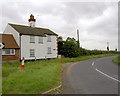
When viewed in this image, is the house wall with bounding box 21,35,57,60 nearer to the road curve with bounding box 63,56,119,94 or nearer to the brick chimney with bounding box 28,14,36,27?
the brick chimney with bounding box 28,14,36,27

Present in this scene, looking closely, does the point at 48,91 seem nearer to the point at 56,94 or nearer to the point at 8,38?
the point at 56,94

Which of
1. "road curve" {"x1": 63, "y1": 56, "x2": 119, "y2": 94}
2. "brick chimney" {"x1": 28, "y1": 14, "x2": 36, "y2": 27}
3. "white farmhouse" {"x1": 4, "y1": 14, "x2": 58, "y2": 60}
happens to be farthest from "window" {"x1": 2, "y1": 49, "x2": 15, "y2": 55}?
"road curve" {"x1": 63, "y1": 56, "x2": 119, "y2": 94}

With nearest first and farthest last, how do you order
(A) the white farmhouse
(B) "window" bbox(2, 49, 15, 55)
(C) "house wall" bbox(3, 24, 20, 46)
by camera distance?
(B) "window" bbox(2, 49, 15, 55) → (A) the white farmhouse → (C) "house wall" bbox(3, 24, 20, 46)

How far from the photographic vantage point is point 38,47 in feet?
88.8

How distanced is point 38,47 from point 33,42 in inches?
63.7

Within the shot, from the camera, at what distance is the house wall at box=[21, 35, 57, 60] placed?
81.2 ft

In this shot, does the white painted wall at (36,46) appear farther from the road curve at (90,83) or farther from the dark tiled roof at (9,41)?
the road curve at (90,83)

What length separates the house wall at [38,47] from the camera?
24739 mm

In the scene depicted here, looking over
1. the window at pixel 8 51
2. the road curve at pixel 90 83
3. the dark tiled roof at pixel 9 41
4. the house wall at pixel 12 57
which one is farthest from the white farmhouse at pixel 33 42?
the road curve at pixel 90 83

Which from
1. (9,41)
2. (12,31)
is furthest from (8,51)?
(12,31)

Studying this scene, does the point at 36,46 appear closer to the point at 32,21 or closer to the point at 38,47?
the point at 38,47

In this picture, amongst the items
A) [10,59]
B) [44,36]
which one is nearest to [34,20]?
[44,36]

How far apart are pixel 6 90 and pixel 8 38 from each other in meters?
20.6

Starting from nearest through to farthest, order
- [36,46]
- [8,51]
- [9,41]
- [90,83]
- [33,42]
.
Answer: [90,83] < [8,51] < [9,41] < [33,42] < [36,46]
